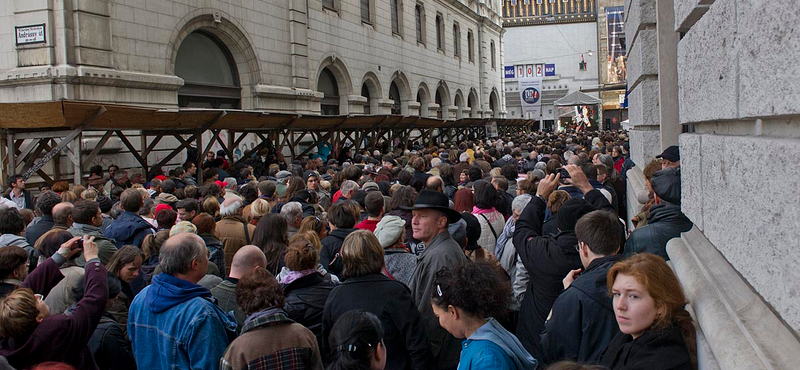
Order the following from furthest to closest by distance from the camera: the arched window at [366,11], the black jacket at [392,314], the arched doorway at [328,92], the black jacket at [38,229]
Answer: the arched window at [366,11] → the arched doorway at [328,92] → the black jacket at [38,229] → the black jacket at [392,314]

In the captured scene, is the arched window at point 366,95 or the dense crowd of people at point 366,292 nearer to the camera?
the dense crowd of people at point 366,292

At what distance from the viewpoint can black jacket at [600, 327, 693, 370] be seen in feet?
8.98

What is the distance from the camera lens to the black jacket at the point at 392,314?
4.07 metres

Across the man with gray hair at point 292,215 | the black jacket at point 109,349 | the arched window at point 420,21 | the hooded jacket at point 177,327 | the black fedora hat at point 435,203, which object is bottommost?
the black jacket at point 109,349

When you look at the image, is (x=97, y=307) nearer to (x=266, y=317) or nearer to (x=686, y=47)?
(x=266, y=317)

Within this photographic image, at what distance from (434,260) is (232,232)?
9.39 feet

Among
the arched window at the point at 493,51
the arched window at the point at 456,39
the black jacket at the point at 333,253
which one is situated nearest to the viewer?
the black jacket at the point at 333,253

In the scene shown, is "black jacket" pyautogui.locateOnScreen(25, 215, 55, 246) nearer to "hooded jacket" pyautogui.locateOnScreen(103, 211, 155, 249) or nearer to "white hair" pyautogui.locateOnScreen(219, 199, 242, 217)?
"hooded jacket" pyautogui.locateOnScreen(103, 211, 155, 249)

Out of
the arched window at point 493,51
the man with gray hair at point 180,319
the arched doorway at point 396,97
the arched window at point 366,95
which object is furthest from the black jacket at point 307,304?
the arched window at point 493,51

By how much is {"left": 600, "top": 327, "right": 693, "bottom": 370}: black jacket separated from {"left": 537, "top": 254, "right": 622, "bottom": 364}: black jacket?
0.54 m

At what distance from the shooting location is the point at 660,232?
4.51 meters

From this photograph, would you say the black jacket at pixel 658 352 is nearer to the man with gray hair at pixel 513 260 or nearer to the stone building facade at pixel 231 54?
the man with gray hair at pixel 513 260

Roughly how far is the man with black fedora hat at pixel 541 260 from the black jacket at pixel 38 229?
16.9 ft

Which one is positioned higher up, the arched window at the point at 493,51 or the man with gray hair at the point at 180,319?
the arched window at the point at 493,51
